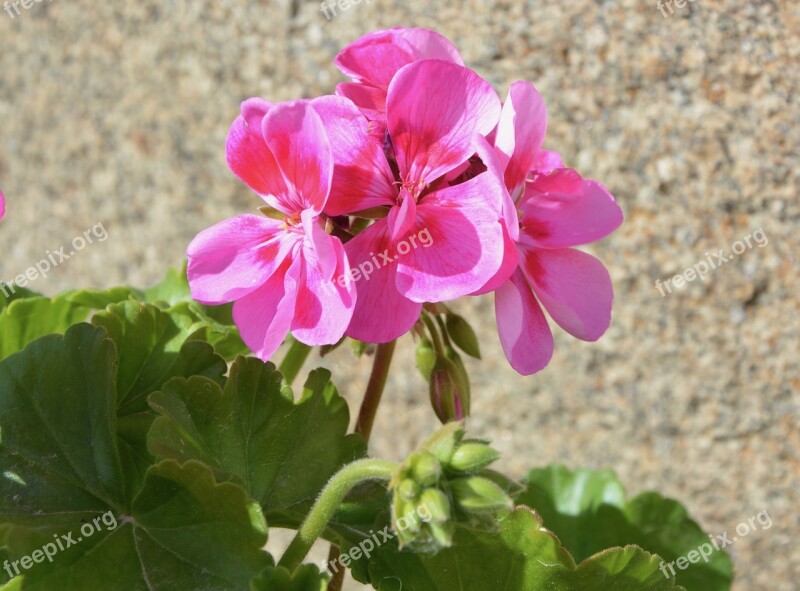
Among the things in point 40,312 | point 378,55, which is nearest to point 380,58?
point 378,55

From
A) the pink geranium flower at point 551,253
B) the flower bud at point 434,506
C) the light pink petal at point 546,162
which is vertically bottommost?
the flower bud at point 434,506

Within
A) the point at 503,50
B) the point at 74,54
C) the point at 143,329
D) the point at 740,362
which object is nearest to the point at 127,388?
the point at 143,329

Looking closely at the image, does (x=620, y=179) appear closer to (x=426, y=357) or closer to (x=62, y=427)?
(x=426, y=357)

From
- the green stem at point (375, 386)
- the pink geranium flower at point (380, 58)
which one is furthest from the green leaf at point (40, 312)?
the pink geranium flower at point (380, 58)

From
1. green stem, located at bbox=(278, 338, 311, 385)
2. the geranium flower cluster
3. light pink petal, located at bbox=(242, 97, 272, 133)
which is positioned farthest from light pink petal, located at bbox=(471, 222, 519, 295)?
green stem, located at bbox=(278, 338, 311, 385)

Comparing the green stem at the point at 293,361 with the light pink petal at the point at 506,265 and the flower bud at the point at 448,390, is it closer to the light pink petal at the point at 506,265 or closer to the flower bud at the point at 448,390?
the flower bud at the point at 448,390

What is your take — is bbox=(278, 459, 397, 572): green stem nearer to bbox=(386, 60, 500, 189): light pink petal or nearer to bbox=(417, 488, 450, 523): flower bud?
bbox=(417, 488, 450, 523): flower bud
